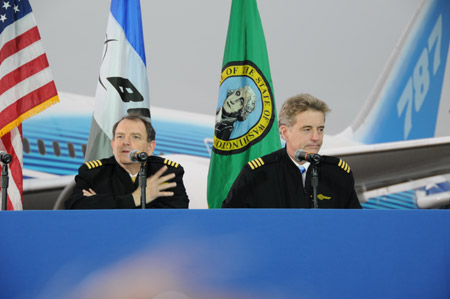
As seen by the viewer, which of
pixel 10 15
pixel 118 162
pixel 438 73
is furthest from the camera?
pixel 438 73

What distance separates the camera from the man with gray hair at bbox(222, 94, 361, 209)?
2459 millimetres

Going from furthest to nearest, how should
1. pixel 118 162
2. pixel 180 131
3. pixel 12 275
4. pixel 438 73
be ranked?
→ 1. pixel 438 73
2. pixel 180 131
3. pixel 118 162
4. pixel 12 275

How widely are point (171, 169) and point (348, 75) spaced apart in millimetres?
3414

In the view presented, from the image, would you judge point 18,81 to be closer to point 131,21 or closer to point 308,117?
point 131,21

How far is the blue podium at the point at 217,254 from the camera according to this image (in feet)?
4.78

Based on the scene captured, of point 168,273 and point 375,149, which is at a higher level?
point 375,149

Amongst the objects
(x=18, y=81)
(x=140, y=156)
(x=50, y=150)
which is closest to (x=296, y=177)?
(x=140, y=156)

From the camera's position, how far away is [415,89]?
768 centimetres

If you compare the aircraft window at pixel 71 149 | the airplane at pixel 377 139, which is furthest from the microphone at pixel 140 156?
the aircraft window at pixel 71 149

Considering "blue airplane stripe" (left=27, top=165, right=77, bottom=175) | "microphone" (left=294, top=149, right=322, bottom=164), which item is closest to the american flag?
"blue airplane stripe" (left=27, top=165, right=77, bottom=175)

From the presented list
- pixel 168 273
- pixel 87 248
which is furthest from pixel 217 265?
pixel 87 248

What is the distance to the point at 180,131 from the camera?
210 inches

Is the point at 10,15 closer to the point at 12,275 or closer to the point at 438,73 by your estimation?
the point at 12,275

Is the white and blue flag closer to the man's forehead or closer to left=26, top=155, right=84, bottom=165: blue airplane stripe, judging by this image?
left=26, top=155, right=84, bottom=165: blue airplane stripe
